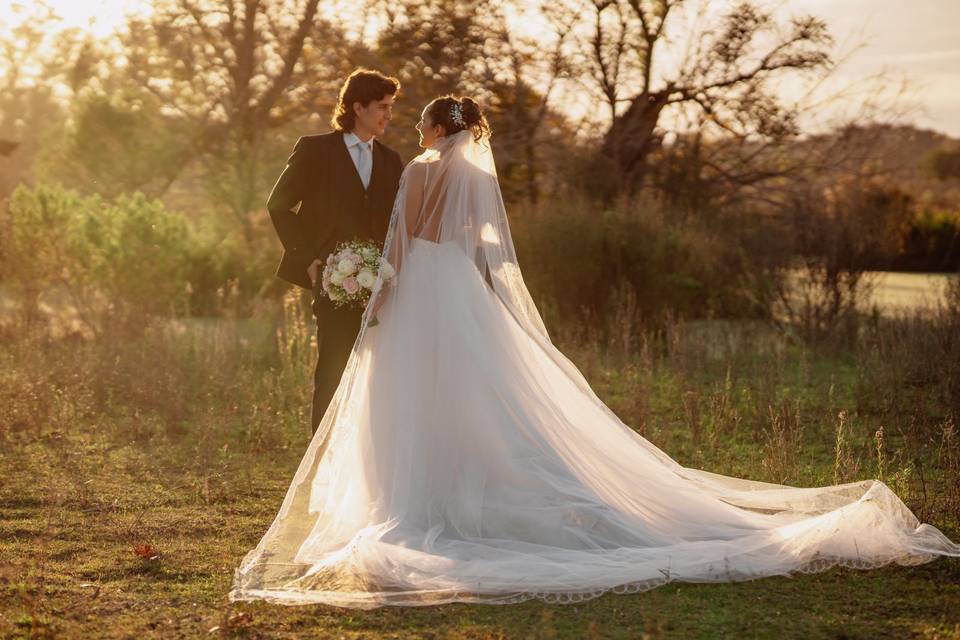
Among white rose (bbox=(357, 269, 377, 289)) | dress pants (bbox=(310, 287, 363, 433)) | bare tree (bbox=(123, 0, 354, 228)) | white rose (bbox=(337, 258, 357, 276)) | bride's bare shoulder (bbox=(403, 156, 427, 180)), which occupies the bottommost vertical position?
dress pants (bbox=(310, 287, 363, 433))

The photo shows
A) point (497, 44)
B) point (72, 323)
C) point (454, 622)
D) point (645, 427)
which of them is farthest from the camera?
point (497, 44)

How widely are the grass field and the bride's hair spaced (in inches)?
86.6

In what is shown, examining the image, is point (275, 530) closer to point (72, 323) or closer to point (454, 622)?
point (454, 622)

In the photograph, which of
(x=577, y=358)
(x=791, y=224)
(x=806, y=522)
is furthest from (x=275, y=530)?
(x=791, y=224)

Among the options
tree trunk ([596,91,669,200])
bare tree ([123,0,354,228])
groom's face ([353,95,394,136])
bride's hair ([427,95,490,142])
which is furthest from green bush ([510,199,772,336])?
bare tree ([123,0,354,228])

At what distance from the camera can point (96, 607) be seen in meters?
3.81

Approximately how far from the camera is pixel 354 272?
498 centimetres

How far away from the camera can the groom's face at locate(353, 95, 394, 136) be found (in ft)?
18.1

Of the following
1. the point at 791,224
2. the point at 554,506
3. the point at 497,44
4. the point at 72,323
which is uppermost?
the point at 497,44

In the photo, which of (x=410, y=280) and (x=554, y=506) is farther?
(x=410, y=280)

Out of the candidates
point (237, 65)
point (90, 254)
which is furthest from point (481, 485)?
point (237, 65)

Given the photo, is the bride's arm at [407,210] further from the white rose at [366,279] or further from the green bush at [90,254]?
the green bush at [90,254]

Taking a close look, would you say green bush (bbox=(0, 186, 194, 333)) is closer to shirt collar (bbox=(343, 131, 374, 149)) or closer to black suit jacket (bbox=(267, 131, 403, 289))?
black suit jacket (bbox=(267, 131, 403, 289))

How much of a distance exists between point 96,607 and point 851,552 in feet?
9.67
